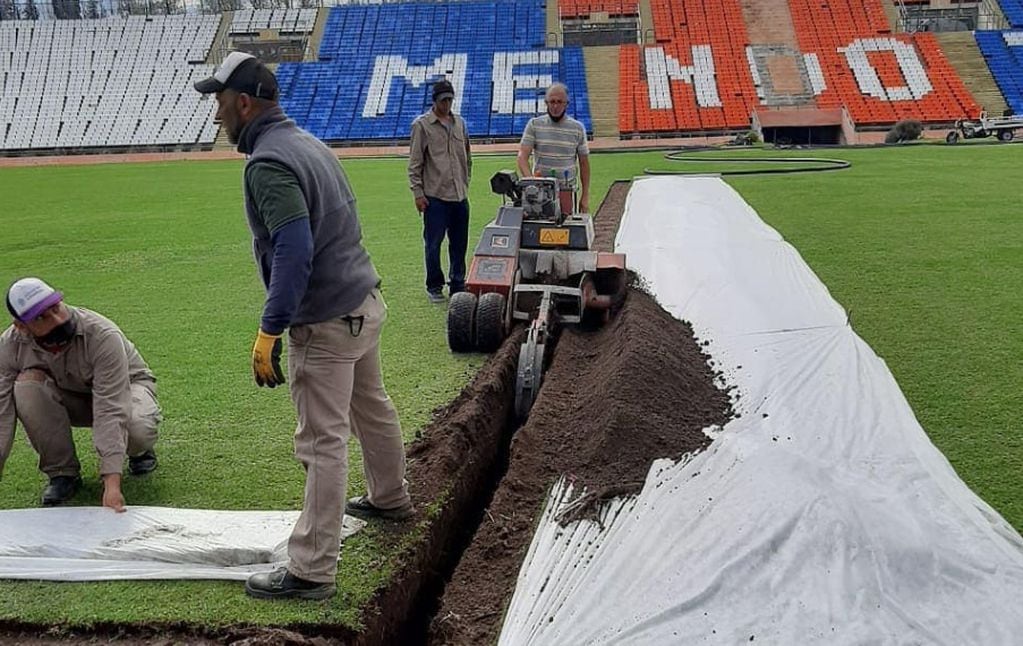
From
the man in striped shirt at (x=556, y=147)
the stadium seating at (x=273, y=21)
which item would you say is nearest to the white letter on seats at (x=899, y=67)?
the stadium seating at (x=273, y=21)

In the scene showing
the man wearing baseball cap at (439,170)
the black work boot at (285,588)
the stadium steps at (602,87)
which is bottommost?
the black work boot at (285,588)

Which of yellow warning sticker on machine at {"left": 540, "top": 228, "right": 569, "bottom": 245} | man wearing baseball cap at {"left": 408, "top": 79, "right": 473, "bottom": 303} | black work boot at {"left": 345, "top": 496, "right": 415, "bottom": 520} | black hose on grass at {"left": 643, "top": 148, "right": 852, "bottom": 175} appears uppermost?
black hose on grass at {"left": 643, "top": 148, "right": 852, "bottom": 175}

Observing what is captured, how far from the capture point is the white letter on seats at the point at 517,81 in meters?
36.0

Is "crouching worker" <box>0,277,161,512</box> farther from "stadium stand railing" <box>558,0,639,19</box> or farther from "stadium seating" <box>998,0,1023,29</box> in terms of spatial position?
"stadium seating" <box>998,0,1023,29</box>

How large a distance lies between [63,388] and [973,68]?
39.5 metres

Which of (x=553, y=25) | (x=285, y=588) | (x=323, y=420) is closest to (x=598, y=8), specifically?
(x=553, y=25)

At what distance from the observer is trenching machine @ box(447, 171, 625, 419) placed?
18.6ft

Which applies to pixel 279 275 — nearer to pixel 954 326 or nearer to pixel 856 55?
pixel 954 326

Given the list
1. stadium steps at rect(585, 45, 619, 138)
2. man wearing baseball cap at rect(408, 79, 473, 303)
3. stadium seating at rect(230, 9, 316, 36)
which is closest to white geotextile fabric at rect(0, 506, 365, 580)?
man wearing baseball cap at rect(408, 79, 473, 303)

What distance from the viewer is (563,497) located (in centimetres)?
343

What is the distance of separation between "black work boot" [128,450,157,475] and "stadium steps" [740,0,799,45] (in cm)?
3930

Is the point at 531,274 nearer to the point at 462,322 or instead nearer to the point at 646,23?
the point at 462,322

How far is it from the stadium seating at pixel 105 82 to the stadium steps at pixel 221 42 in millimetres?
305

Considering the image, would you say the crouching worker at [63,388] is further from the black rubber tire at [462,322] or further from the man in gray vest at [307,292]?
the black rubber tire at [462,322]
